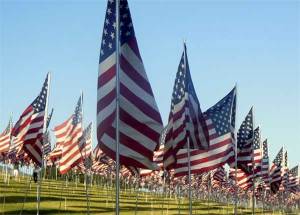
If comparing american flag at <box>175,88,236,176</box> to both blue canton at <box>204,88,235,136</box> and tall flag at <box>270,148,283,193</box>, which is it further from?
tall flag at <box>270,148,283,193</box>

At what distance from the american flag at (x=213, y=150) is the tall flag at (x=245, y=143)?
8803mm

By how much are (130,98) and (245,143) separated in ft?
80.1

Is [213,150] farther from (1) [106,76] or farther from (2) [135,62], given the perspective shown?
(1) [106,76]

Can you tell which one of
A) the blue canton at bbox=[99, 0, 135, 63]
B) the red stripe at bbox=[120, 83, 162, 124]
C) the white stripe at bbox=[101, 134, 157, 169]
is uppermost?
the blue canton at bbox=[99, 0, 135, 63]

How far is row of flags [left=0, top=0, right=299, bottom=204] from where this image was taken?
18.2 metres

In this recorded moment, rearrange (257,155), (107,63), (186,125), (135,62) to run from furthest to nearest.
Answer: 1. (257,155)
2. (186,125)
3. (135,62)
4. (107,63)

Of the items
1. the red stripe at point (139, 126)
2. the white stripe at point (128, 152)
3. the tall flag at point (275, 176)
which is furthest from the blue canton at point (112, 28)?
the tall flag at point (275, 176)

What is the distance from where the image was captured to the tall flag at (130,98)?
60.3 feet

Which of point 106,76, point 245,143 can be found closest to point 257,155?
point 245,143

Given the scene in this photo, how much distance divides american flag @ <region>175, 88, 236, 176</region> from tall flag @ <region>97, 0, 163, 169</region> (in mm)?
11551

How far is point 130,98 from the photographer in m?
18.5

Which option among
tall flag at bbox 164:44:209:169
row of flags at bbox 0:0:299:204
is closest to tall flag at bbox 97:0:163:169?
row of flags at bbox 0:0:299:204

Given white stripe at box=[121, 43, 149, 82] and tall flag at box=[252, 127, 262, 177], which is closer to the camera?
white stripe at box=[121, 43, 149, 82]

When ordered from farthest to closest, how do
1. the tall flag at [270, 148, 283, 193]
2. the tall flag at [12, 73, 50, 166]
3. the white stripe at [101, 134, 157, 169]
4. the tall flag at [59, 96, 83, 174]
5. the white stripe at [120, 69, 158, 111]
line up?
the tall flag at [270, 148, 283, 193] < the tall flag at [59, 96, 83, 174] < the tall flag at [12, 73, 50, 166] < the white stripe at [120, 69, 158, 111] < the white stripe at [101, 134, 157, 169]
